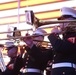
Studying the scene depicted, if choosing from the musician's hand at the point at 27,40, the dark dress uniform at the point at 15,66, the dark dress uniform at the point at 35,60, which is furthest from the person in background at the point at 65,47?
the dark dress uniform at the point at 15,66

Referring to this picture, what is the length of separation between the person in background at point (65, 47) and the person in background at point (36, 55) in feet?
1.27

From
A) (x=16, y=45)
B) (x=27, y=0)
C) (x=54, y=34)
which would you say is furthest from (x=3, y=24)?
(x=54, y=34)

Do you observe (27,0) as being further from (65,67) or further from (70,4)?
(65,67)

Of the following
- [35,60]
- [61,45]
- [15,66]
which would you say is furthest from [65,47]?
[15,66]

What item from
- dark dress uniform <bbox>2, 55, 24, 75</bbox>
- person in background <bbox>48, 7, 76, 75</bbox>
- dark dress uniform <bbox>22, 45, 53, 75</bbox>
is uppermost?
person in background <bbox>48, 7, 76, 75</bbox>

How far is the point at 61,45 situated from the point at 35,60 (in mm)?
751

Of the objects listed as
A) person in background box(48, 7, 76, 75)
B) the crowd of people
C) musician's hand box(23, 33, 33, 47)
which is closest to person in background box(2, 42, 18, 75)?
the crowd of people

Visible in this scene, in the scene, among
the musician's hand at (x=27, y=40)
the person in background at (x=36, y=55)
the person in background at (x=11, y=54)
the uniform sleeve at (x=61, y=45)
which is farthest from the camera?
the person in background at (x=11, y=54)

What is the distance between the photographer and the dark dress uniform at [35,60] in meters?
4.39

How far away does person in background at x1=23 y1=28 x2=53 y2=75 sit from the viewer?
4289 mm

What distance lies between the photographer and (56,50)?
12.7 ft

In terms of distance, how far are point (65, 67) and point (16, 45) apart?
1.04m

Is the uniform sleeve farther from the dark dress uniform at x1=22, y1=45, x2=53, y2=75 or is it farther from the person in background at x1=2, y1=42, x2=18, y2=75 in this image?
the person in background at x1=2, y1=42, x2=18, y2=75

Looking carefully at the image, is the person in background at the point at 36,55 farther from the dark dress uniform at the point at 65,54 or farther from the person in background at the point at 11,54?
the dark dress uniform at the point at 65,54
